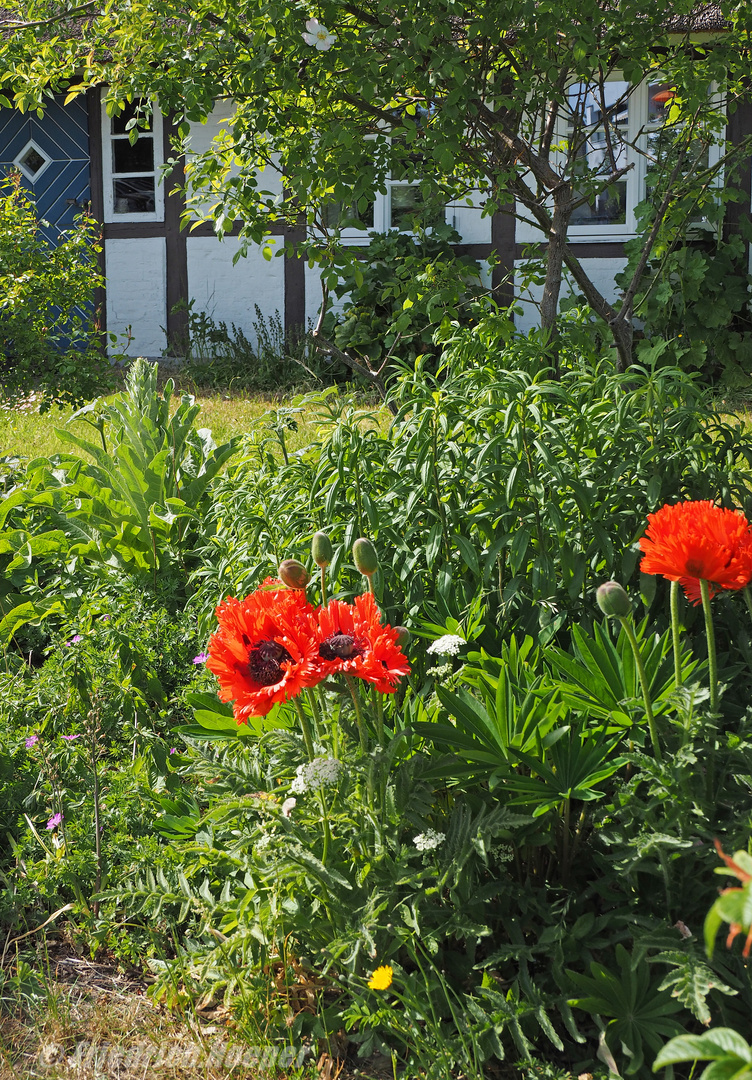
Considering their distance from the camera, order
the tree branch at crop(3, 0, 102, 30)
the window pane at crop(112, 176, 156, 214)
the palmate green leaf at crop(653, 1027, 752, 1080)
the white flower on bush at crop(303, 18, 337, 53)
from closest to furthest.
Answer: the palmate green leaf at crop(653, 1027, 752, 1080) → the white flower on bush at crop(303, 18, 337, 53) → the tree branch at crop(3, 0, 102, 30) → the window pane at crop(112, 176, 156, 214)

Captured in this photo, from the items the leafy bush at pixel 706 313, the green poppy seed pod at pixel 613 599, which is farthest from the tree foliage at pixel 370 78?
the leafy bush at pixel 706 313

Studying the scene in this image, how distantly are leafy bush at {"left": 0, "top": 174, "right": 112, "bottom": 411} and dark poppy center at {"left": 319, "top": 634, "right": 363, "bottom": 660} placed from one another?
3624mm

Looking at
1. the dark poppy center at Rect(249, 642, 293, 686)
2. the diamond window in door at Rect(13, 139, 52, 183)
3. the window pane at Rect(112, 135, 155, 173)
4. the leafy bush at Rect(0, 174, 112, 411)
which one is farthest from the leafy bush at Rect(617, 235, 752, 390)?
the dark poppy center at Rect(249, 642, 293, 686)

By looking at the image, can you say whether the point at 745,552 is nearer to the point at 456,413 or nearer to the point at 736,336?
the point at 456,413

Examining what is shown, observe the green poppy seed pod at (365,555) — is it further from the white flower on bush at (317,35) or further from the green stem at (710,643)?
the white flower on bush at (317,35)

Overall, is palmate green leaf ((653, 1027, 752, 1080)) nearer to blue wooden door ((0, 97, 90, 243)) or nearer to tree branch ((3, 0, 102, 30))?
tree branch ((3, 0, 102, 30))

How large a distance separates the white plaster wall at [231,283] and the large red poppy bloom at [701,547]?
349 inches

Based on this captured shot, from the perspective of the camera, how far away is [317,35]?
3.12 meters

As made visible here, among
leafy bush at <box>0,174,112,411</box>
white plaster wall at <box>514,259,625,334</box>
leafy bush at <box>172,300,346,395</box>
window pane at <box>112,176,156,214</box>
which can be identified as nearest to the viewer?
leafy bush at <box>0,174,112,411</box>

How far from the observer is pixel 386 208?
9.60 meters

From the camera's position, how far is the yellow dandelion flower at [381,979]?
59.3 inches

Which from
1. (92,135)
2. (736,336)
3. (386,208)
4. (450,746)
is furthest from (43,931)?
(92,135)

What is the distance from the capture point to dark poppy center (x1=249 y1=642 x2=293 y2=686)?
58.3 inches

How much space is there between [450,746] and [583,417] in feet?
3.65
